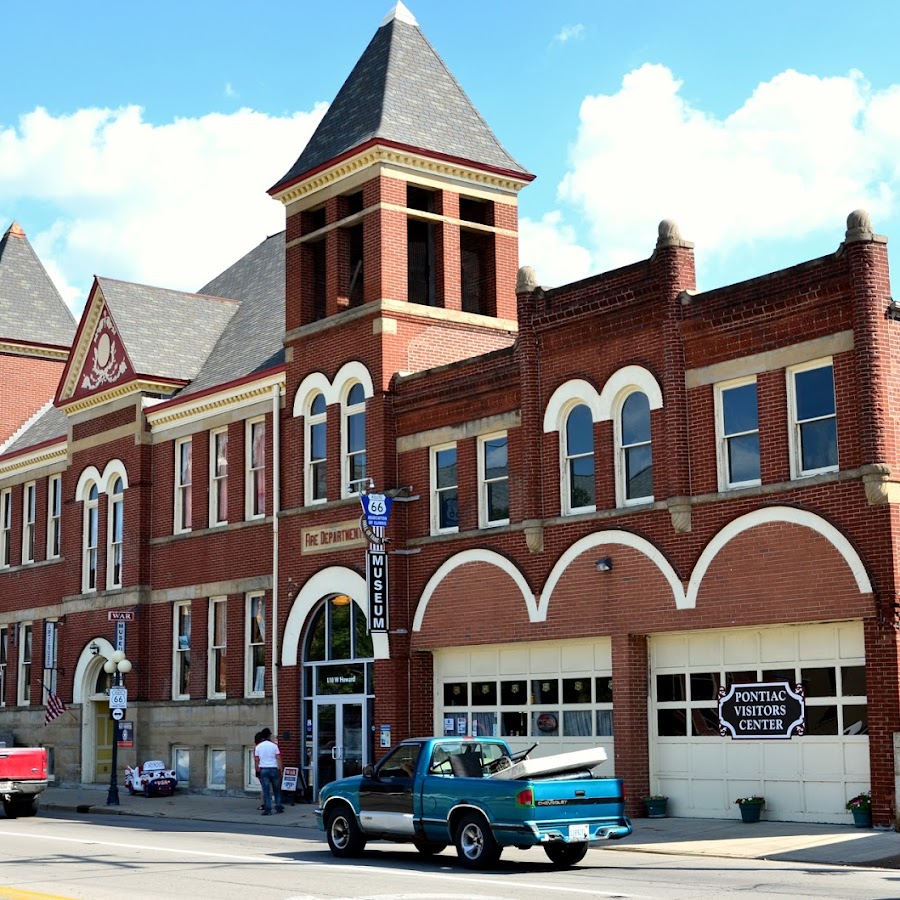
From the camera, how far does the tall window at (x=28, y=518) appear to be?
45.1m

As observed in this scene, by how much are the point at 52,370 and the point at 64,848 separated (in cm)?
3195

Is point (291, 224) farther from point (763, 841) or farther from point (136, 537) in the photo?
point (763, 841)

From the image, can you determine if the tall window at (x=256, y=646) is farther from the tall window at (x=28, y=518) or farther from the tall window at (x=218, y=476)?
the tall window at (x=28, y=518)

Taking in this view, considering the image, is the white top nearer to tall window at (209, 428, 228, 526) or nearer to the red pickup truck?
the red pickup truck

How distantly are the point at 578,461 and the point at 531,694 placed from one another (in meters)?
4.57

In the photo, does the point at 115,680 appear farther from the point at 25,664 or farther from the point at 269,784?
the point at 269,784

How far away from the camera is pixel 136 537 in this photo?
38.8 metres

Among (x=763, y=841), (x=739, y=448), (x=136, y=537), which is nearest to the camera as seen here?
(x=763, y=841)

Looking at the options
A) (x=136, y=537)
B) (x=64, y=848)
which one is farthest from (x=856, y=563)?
(x=136, y=537)

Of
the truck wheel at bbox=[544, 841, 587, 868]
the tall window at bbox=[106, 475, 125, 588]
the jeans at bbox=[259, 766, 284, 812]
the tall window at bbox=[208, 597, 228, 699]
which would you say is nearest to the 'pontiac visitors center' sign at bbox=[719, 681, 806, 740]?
the truck wheel at bbox=[544, 841, 587, 868]

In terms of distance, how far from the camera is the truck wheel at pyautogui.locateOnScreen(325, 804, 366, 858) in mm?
19578

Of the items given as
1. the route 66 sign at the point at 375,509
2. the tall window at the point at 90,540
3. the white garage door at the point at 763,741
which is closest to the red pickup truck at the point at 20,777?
the route 66 sign at the point at 375,509

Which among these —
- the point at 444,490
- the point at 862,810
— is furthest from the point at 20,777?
the point at 862,810

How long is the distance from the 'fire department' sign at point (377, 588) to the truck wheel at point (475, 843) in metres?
11.5
